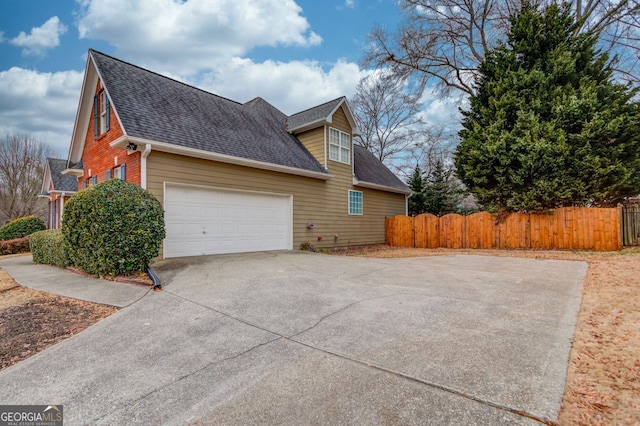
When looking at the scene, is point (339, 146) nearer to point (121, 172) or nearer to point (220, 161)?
point (220, 161)

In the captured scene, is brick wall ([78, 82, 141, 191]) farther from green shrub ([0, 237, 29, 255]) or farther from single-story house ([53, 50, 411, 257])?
green shrub ([0, 237, 29, 255])

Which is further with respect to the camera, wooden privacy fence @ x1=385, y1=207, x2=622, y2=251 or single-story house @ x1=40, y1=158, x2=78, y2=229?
single-story house @ x1=40, y1=158, x2=78, y2=229

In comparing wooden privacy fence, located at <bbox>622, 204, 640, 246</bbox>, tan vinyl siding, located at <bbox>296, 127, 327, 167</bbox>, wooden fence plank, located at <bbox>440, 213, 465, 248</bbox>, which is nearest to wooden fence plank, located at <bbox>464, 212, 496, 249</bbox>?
wooden fence plank, located at <bbox>440, 213, 465, 248</bbox>

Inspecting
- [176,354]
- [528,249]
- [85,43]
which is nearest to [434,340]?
[176,354]

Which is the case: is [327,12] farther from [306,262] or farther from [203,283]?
[203,283]

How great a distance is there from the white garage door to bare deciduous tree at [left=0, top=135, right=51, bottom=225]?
22090mm

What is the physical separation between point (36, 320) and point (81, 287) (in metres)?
1.60

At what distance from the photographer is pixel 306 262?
834 centimetres

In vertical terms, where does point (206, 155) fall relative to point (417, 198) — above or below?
above

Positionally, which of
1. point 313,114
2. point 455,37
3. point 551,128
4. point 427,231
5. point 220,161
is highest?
point 455,37

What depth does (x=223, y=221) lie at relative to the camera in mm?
9484

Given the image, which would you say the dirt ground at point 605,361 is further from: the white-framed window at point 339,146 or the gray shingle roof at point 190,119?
the white-framed window at point 339,146

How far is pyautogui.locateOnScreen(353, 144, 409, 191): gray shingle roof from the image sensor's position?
49.9 ft

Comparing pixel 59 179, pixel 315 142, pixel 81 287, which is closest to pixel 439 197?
pixel 315 142
